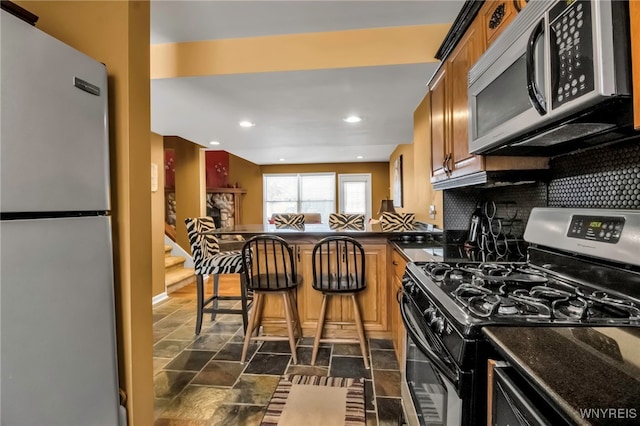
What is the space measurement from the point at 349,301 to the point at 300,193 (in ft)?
18.7

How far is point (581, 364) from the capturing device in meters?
0.57

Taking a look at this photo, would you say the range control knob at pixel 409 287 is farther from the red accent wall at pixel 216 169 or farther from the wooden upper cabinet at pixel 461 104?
the red accent wall at pixel 216 169

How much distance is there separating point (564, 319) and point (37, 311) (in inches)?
61.3

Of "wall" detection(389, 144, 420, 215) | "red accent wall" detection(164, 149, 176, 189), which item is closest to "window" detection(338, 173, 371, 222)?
"wall" detection(389, 144, 420, 215)

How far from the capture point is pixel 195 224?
282 centimetres

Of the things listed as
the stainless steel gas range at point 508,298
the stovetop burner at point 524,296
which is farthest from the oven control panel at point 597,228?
the stovetop burner at point 524,296

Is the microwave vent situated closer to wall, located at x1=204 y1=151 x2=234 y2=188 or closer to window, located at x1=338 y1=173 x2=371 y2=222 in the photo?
window, located at x1=338 y1=173 x2=371 y2=222

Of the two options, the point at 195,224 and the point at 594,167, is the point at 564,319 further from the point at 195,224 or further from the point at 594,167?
the point at 195,224

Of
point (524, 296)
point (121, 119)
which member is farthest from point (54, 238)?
point (524, 296)

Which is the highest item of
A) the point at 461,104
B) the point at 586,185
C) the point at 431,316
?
the point at 461,104
